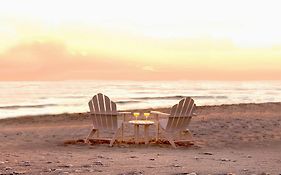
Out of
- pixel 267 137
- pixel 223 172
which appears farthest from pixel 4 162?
pixel 267 137

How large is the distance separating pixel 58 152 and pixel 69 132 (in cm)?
363

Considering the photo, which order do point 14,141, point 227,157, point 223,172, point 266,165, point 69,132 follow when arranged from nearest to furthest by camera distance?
1. point 223,172
2. point 266,165
3. point 227,157
4. point 14,141
5. point 69,132

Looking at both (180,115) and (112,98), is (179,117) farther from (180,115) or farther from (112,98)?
(112,98)

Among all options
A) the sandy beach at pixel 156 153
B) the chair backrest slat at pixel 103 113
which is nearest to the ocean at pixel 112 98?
the sandy beach at pixel 156 153

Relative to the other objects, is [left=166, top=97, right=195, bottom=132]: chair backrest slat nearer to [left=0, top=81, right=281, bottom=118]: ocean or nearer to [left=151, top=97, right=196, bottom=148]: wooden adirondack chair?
[left=151, top=97, right=196, bottom=148]: wooden adirondack chair

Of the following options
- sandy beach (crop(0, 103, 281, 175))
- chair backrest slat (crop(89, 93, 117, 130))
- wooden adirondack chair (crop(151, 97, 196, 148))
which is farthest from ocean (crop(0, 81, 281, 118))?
wooden adirondack chair (crop(151, 97, 196, 148))

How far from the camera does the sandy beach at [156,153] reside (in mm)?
6352

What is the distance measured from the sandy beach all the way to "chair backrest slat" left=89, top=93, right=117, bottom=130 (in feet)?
1.39

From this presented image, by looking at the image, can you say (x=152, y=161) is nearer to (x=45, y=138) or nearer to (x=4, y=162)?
(x=4, y=162)

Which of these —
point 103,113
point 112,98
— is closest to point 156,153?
point 103,113

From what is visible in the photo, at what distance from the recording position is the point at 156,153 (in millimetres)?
8359

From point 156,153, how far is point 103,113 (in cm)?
180

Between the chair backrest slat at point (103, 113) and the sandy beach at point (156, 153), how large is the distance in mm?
424

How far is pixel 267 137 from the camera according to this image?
1076 centimetres
